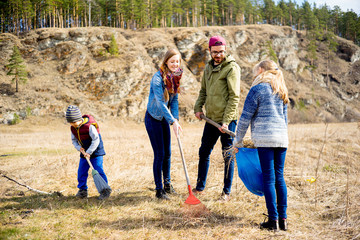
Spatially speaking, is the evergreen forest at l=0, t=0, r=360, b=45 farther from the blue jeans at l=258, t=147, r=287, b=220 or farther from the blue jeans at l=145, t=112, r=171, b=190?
the blue jeans at l=258, t=147, r=287, b=220

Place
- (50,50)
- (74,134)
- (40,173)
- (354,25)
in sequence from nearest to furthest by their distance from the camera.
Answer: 1. (74,134)
2. (40,173)
3. (50,50)
4. (354,25)

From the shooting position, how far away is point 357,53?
4891 centimetres

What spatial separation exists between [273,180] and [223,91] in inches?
59.1

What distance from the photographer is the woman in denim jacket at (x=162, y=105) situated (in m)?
3.46

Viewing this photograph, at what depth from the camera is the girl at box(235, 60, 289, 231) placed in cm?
268

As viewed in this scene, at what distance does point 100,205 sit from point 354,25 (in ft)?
237

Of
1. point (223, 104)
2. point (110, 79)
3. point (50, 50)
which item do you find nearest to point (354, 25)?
point (110, 79)

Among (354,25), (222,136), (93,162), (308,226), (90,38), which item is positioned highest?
(354,25)

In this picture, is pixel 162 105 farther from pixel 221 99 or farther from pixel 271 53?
pixel 271 53

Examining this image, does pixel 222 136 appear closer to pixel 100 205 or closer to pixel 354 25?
pixel 100 205

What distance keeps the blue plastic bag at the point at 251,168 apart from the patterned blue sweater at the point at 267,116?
0.34 metres

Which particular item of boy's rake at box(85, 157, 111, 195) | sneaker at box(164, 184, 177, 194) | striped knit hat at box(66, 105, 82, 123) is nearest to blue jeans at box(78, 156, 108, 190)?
boy's rake at box(85, 157, 111, 195)

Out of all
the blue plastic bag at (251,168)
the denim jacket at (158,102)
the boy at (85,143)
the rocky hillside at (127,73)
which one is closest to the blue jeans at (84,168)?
the boy at (85,143)

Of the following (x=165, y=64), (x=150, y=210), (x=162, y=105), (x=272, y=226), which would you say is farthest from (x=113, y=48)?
(x=272, y=226)
